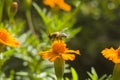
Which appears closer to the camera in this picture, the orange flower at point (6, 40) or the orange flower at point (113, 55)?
the orange flower at point (113, 55)

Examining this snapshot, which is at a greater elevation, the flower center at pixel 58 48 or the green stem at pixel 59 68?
the flower center at pixel 58 48

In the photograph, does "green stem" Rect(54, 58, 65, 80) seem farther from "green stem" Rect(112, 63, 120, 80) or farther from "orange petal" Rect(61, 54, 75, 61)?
"green stem" Rect(112, 63, 120, 80)

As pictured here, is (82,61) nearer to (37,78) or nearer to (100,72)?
(100,72)

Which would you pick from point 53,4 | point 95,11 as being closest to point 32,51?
point 53,4

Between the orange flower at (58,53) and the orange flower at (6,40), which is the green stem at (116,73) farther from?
the orange flower at (6,40)

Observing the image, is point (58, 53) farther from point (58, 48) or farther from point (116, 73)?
point (116, 73)

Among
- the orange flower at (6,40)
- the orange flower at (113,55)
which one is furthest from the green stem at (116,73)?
the orange flower at (6,40)

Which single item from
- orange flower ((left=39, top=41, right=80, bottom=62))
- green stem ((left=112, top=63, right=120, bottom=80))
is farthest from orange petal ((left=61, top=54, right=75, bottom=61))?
green stem ((left=112, top=63, right=120, bottom=80))

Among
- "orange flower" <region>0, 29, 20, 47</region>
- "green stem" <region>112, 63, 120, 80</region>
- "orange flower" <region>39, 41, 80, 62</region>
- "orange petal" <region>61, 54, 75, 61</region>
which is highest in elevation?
"orange flower" <region>0, 29, 20, 47</region>

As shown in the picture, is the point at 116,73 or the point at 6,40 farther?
the point at 6,40

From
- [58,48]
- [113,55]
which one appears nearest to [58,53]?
[58,48]

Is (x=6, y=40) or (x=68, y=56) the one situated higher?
(x=6, y=40)
